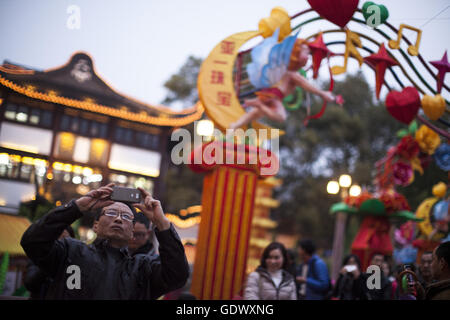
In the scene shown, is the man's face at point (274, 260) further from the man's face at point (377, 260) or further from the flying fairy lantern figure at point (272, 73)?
the flying fairy lantern figure at point (272, 73)

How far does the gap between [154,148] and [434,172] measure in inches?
381

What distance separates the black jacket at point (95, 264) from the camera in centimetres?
196

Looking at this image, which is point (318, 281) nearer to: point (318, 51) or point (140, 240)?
point (140, 240)

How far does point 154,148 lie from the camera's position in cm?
1662

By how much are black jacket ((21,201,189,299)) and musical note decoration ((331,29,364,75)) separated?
3.75 m

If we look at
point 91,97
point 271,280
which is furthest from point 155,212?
point 91,97

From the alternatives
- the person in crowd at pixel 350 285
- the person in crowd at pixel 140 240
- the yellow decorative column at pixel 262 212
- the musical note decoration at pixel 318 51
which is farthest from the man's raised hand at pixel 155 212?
the yellow decorative column at pixel 262 212

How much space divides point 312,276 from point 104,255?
3.07 meters

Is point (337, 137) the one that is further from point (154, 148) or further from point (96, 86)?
point (96, 86)

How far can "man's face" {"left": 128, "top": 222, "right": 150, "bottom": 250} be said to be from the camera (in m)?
3.21

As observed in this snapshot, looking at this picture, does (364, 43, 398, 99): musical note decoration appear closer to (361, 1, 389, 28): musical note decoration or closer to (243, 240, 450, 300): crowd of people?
(361, 1, 389, 28): musical note decoration

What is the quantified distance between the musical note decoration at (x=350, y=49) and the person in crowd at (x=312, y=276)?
200cm

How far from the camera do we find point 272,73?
4.98 m

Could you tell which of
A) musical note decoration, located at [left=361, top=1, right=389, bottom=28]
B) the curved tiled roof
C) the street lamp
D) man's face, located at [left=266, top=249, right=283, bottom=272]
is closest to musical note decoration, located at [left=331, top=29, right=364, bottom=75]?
musical note decoration, located at [left=361, top=1, right=389, bottom=28]
